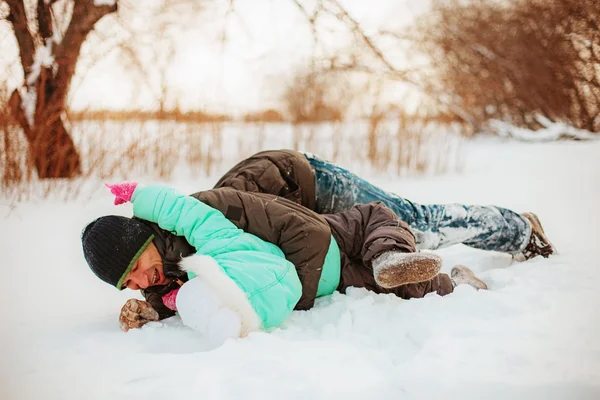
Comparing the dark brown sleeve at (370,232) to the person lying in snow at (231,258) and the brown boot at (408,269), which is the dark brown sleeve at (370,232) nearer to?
the person lying in snow at (231,258)

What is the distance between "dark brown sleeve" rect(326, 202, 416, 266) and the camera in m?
1.63

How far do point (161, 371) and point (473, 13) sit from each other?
23.5ft

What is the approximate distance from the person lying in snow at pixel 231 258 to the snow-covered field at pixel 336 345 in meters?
0.09

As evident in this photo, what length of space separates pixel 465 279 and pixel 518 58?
4.23 m

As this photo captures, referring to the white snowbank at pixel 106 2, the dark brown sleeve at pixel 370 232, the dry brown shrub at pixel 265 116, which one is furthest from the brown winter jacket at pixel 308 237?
the dry brown shrub at pixel 265 116

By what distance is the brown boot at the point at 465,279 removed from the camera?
1.89 meters

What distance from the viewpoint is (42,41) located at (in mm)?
3336

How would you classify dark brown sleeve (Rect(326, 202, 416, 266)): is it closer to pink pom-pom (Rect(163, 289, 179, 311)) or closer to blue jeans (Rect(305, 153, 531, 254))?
blue jeans (Rect(305, 153, 531, 254))

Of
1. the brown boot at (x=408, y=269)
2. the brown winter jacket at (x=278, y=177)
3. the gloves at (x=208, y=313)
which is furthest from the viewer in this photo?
the brown winter jacket at (x=278, y=177)

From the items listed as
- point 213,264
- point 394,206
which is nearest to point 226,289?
point 213,264

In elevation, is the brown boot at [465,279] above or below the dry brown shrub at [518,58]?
below

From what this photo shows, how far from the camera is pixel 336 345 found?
4.34ft

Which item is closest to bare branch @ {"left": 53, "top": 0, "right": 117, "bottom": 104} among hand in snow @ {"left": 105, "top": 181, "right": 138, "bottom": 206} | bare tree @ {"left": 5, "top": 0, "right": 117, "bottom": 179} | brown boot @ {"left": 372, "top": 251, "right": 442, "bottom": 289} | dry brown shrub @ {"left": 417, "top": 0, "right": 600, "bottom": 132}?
bare tree @ {"left": 5, "top": 0, "right": 117, "bottom": 179}

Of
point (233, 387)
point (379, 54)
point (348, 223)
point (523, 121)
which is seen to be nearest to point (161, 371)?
point (233, 387)
